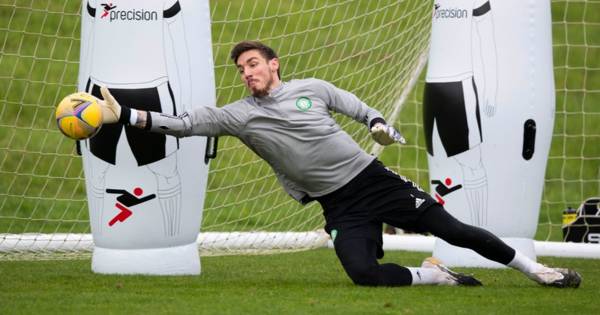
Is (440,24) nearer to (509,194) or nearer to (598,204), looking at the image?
(509,194)

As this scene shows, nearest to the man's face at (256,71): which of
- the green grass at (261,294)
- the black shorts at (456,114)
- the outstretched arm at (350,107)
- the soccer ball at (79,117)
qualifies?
the outstretched arm at (350,107)

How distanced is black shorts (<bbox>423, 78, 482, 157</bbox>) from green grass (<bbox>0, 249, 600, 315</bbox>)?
799mm

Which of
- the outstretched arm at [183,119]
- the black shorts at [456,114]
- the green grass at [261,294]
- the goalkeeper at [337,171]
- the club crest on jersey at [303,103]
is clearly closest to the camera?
the green grass at [261,294]

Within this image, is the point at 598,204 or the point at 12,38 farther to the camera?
the point at 12,38

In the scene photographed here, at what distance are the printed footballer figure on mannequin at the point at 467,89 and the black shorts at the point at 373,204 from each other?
1.14 m

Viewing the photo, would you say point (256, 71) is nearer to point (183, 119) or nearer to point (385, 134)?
point (183, 119)

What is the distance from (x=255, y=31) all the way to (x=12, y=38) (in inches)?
126

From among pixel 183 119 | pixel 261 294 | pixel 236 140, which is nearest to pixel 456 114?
pixel 183 119

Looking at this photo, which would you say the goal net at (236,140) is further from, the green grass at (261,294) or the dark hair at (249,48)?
the dark hair at (249,48)

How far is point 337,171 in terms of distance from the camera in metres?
6.91

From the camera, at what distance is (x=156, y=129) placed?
663cm

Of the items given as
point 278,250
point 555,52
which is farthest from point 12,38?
point 555,52

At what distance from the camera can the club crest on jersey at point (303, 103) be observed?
6844 mm

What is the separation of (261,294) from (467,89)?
2.33 metres
